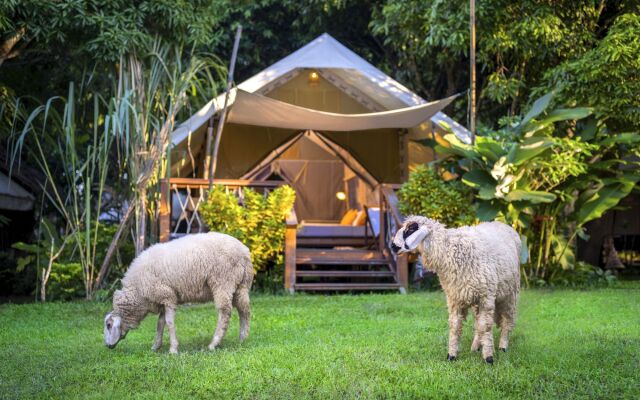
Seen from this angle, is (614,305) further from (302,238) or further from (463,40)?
(302,238)

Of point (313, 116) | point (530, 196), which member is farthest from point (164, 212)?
point (530, 196)

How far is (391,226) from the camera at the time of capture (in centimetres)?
1192

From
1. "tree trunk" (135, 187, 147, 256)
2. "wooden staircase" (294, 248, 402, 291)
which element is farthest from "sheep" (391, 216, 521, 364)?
"wooden staircase" (294, 248, 402, 291)

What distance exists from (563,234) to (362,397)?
7477 millimetres

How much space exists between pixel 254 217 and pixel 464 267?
518 centimetres

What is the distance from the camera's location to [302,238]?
13.5m

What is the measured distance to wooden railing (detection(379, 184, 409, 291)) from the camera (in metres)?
11.1

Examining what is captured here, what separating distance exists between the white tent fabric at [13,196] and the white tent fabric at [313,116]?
359 centimetres

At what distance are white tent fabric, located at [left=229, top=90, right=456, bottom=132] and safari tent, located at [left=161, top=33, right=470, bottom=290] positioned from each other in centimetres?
1

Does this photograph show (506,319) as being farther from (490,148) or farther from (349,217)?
(349,217)

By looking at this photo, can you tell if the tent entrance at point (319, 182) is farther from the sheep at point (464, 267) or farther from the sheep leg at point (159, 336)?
the sheep at point (464, 267)

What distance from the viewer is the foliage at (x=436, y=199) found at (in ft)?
35.1

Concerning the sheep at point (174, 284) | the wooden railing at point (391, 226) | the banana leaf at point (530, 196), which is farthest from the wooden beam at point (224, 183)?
the sheep at point (174, 284)

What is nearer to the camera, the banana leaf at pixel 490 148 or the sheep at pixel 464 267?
the sheep at pixel 464 267
